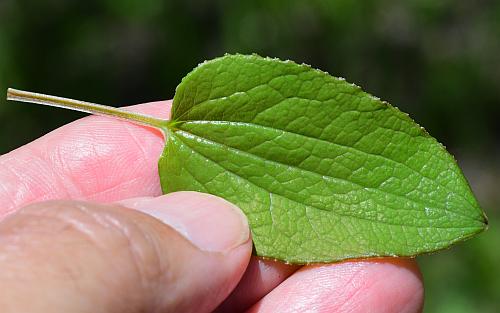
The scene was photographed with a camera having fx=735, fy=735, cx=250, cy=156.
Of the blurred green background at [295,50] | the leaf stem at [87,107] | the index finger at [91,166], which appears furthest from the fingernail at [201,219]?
the blurred green background at [295,50]

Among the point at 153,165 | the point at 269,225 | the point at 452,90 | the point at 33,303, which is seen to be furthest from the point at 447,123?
the point at 33,303

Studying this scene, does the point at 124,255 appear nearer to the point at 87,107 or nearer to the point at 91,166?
the point at 87,107

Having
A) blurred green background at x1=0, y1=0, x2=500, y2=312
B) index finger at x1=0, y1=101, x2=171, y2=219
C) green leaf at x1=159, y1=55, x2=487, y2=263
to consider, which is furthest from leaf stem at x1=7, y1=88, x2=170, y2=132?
blurred green background at x1=0, y1=0, x2=500, y2=312

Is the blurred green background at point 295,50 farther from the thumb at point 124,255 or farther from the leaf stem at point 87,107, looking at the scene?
the thumb at point 124,255

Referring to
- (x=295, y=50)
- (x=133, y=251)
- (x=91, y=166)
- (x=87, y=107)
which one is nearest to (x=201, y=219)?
(x=133, y=251)

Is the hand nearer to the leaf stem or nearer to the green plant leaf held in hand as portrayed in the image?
the green plant leaf held in hand
